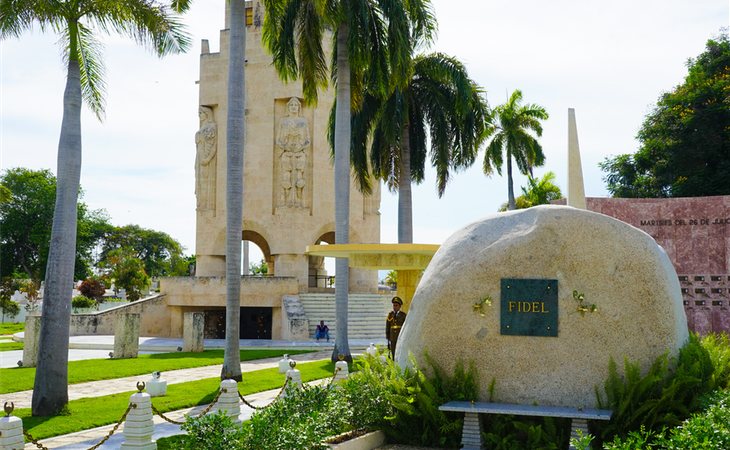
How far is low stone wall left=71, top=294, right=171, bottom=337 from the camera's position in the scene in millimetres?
35906

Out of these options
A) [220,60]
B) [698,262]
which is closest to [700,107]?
[698,262]

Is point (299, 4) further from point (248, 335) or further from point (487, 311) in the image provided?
point (248, 335)

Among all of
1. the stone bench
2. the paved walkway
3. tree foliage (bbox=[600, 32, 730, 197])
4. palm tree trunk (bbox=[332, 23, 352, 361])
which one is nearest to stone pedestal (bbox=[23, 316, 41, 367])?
the paved walkway

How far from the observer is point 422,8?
73.3 ft

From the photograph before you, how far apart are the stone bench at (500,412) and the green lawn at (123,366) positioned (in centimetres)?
1151

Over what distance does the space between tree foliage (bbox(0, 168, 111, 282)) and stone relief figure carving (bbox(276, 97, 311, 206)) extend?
2749 centimetres

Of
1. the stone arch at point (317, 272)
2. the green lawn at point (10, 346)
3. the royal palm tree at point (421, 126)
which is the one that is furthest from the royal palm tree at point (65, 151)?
the stone arch at point (317, 272)

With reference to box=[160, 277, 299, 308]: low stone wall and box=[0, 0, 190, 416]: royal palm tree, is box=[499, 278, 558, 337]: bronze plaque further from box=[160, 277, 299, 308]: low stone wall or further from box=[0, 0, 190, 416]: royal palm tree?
box=[160, 277, 299, 308]: low stone wall

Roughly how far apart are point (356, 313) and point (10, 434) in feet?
90.5

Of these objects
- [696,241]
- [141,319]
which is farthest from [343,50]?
[141,319]

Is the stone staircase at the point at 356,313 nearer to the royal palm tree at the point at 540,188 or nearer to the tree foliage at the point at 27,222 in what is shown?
the royal palm tree at the point at 540,188

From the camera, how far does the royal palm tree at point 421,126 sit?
25.2 m

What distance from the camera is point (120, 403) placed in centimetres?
1384

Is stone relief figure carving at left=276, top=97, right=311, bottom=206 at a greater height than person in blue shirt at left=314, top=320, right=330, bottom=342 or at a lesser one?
greater
